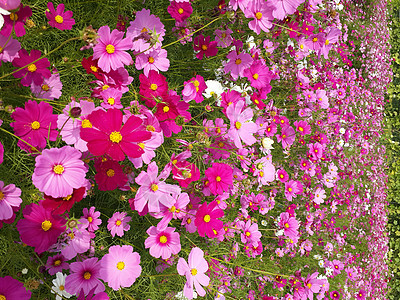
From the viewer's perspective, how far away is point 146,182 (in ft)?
2.75

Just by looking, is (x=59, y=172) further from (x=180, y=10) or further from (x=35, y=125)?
(x=180, y=10)

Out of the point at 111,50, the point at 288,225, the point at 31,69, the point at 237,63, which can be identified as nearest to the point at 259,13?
the point at 237,63

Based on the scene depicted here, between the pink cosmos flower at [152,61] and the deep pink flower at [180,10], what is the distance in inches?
5.5

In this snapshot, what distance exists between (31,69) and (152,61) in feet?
1.38

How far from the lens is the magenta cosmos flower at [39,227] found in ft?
2.36

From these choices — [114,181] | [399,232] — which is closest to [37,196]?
[114,181]

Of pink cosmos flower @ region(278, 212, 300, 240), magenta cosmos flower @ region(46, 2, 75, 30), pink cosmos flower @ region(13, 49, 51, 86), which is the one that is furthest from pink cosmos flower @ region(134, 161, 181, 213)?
pink cosmos flower @ region(278, 212, 300, 240)

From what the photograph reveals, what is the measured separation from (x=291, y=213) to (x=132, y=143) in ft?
4.53

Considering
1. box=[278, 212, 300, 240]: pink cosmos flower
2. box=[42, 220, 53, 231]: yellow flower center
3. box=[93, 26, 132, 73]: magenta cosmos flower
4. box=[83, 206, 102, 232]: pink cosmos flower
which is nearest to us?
box=[42, 220, 53, 231]: yellow flower center

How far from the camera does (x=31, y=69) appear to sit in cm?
83

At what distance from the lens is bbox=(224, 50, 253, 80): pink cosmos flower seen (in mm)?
1214

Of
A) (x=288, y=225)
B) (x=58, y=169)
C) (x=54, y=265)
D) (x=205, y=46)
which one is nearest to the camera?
(x=58, y=169)

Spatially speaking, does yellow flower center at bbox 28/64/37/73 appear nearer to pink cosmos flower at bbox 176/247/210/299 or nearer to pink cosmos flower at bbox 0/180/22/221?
pink cosmos flower at bbox 0/180/22/221

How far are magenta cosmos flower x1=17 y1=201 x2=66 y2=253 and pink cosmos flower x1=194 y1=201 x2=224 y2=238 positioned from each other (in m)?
0.43
